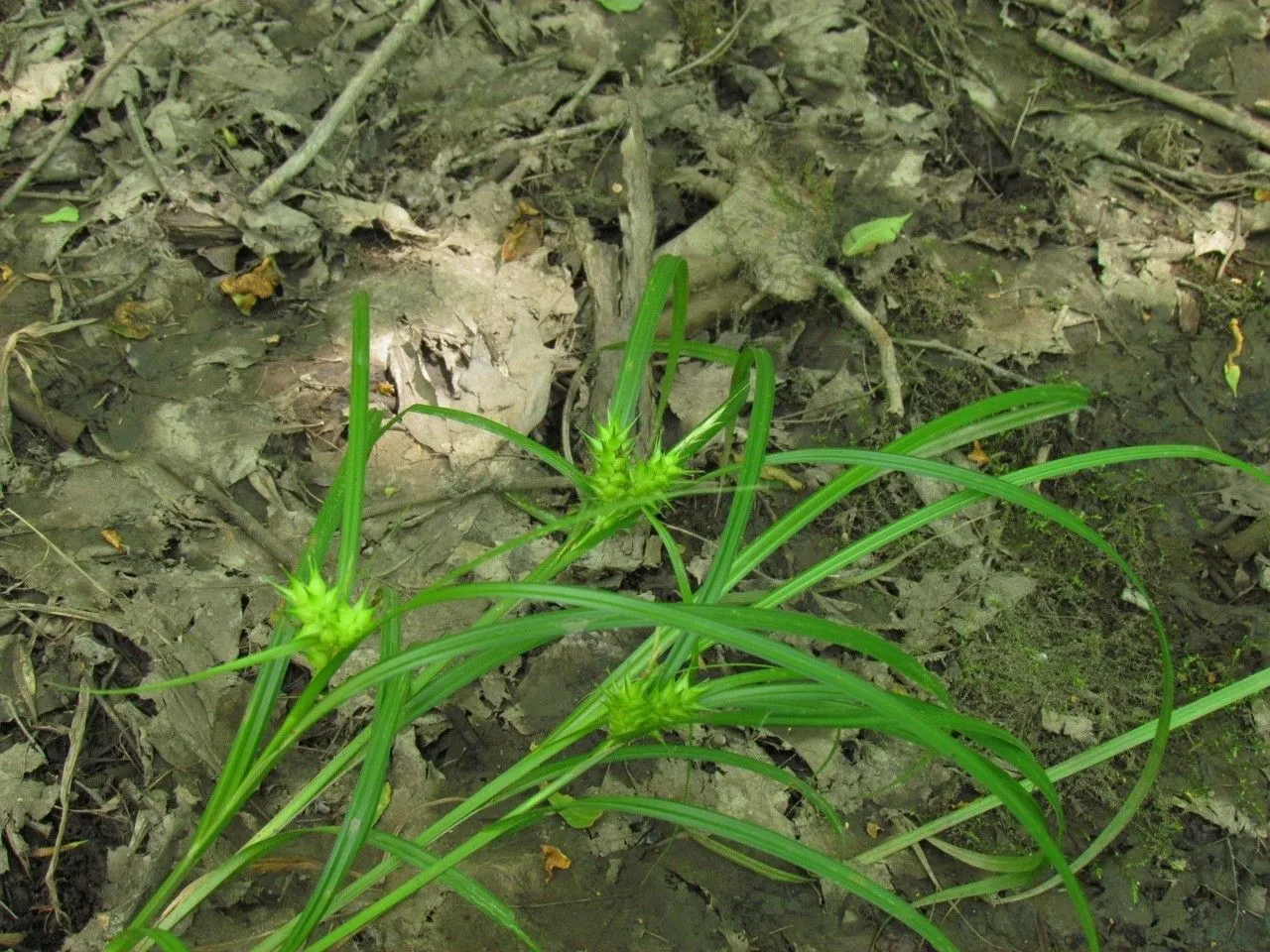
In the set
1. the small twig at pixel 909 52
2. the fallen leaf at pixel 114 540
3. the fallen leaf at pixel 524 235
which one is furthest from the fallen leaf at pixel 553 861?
the small twig at pixel 909 52

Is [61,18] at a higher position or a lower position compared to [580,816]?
higher

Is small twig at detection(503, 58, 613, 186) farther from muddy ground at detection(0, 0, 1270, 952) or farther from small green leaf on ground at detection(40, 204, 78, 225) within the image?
small green leaf on ground at detection(40, 204, 78, 225)

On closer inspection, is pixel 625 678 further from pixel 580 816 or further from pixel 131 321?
pixel 131 321

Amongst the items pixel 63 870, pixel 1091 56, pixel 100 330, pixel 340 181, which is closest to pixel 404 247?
pixel 340 181

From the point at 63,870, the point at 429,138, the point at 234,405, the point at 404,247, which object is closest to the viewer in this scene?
the point at 63,870

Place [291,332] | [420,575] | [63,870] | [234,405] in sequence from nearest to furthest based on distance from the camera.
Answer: [63,870]
[420,575]
[234,405]
[291,332]

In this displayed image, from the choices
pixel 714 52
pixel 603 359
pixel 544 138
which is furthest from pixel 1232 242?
pixel 544 138

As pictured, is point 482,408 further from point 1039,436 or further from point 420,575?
point 1039,436
